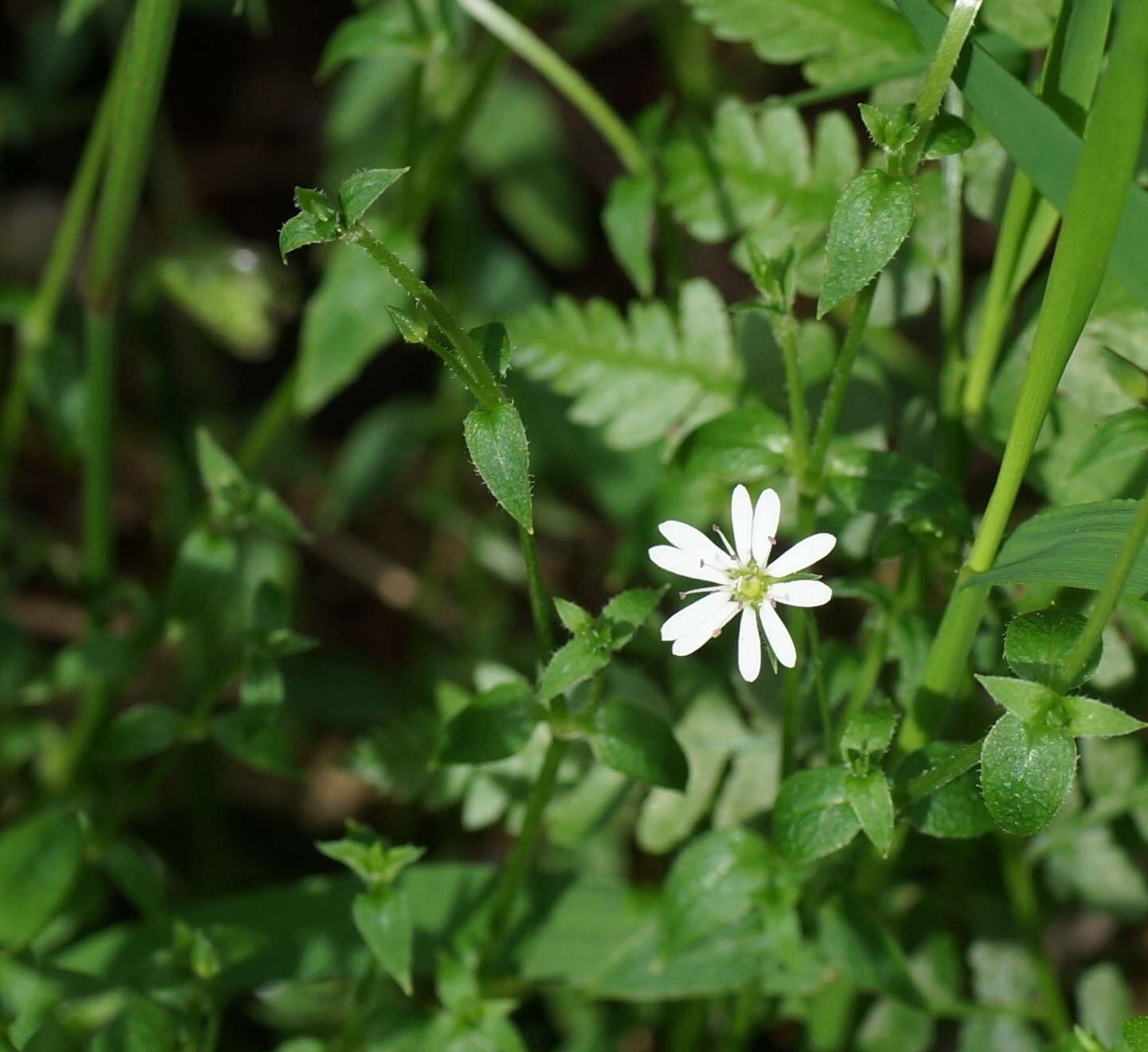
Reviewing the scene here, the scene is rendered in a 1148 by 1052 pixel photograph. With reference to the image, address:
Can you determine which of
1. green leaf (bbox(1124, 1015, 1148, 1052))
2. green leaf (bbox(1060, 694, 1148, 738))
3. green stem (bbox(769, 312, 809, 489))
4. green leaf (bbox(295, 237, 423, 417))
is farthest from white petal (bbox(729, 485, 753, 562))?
green leaf (bbox(295, 237, 423, 417))

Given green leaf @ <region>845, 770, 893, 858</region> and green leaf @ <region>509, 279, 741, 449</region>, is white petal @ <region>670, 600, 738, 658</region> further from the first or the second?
green leaf @ <region>509, 279, 741, 449</region>

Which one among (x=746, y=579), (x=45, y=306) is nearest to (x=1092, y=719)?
(x=746, y=579)

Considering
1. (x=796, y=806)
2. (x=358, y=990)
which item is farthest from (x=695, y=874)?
(x=358, y=990)

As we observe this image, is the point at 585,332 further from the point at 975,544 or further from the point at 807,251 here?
the point at 975,544

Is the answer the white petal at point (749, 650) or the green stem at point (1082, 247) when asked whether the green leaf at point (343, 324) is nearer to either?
the white petal at point (749, 650)

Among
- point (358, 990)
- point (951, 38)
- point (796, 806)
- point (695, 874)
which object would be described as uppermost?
point (951, 38)

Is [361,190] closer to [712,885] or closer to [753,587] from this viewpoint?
[753,587]
